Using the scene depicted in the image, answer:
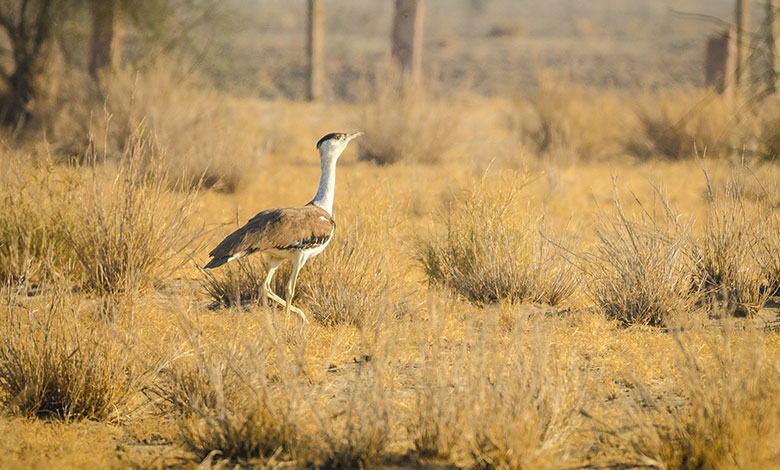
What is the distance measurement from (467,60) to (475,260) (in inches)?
1188

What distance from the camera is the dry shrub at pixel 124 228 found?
588 centimetres

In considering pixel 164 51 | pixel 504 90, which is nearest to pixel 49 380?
pixel 164 51

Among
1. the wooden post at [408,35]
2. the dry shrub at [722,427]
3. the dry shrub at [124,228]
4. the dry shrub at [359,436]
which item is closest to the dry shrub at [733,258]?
the dry shrub at [722,427]

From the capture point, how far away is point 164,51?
1520 centimetres

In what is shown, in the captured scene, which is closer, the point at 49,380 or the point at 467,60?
the point at 49,380

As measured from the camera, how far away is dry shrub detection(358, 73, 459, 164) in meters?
12.7

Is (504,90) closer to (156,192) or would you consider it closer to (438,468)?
(156,192)

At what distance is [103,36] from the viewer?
45.0ft

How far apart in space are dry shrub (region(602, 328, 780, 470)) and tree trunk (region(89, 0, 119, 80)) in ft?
38.4

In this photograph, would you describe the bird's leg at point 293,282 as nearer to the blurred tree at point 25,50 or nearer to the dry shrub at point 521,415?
the dry shrub at point 521,415

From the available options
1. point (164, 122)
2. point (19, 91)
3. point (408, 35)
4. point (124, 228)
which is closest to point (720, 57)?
point (408, 35)

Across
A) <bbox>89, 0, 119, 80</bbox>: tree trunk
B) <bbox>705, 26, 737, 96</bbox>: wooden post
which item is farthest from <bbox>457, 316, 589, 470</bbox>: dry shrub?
<bbox>705, 26, 737, 96</bbox>: wooden post

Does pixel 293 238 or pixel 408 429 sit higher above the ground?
pixel 293 238

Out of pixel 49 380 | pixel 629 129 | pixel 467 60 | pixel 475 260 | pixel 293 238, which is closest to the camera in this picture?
pixel 49 380
